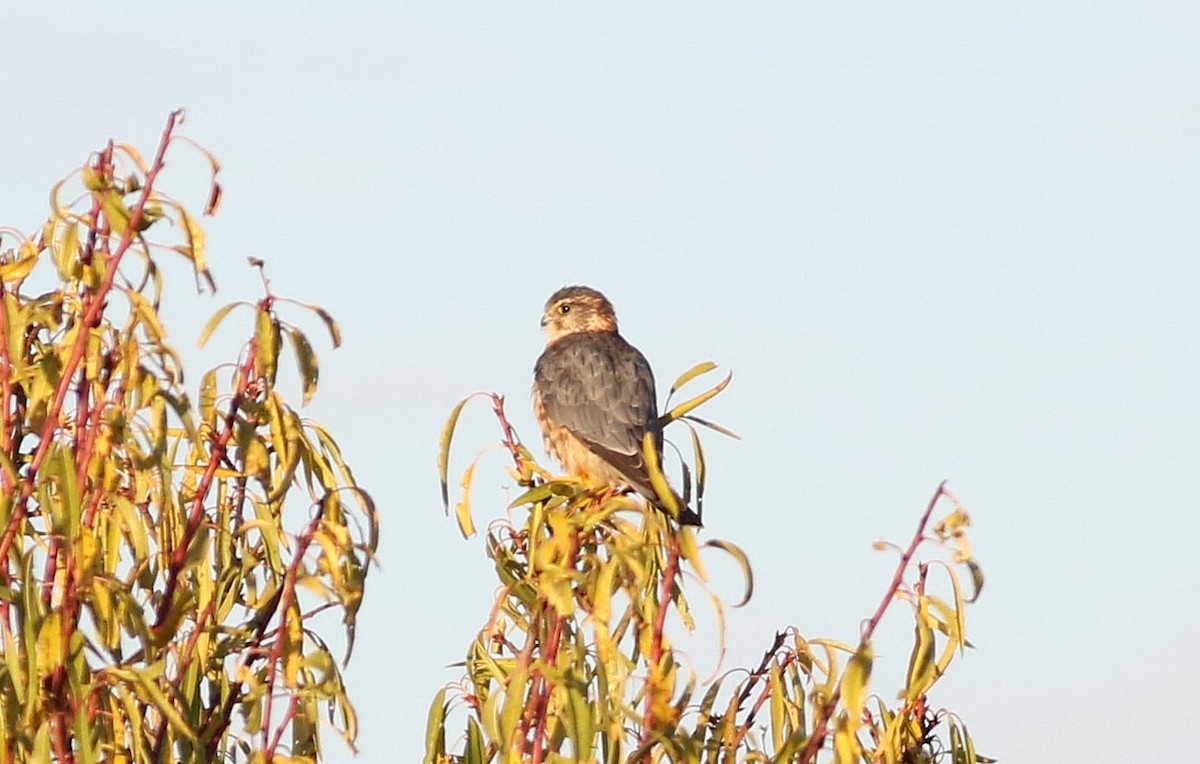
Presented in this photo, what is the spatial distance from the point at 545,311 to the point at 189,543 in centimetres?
753

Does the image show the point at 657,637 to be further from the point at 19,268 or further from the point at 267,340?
the point at 19,268

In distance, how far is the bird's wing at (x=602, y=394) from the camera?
354 inches

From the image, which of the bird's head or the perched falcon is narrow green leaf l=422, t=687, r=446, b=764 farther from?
the bird's head

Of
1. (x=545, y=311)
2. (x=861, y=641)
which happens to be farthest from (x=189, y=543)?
(x=545, y=311)

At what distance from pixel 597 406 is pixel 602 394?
0.12 metres

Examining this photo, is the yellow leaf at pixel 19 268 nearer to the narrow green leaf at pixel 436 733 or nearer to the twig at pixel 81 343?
the twig at pixel 81 343

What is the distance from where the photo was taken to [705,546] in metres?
4.27

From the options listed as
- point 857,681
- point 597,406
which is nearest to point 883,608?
point 857,681

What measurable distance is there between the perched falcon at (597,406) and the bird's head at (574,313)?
239 mm

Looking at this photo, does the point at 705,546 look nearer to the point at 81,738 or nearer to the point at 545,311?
the point at 81,738

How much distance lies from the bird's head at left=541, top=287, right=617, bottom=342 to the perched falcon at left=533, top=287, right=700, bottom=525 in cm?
24

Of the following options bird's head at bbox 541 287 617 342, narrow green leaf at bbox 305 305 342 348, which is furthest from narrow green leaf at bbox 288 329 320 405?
bird's head at bbox 541 287 617 342

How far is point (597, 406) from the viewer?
31.0 ft

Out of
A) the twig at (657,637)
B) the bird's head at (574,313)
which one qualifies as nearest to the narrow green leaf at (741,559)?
the twig at (657,637)
